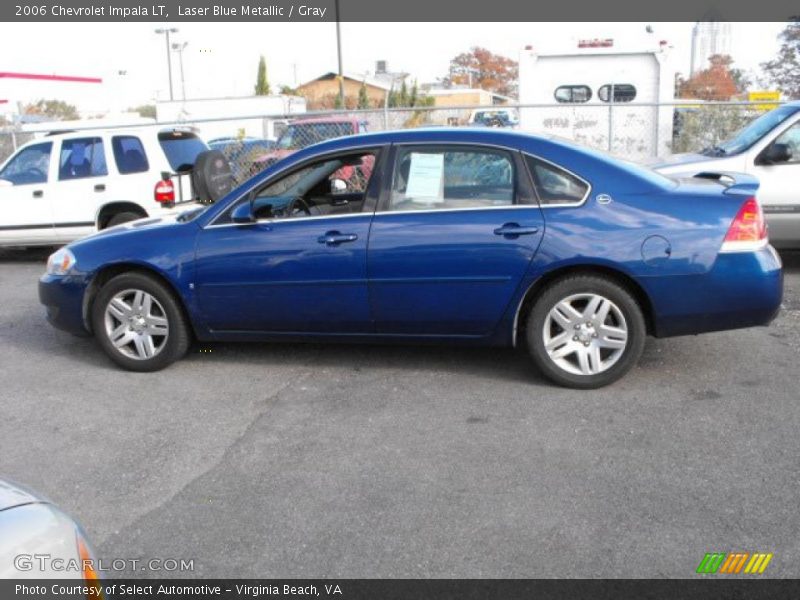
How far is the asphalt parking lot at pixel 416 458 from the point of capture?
3434 mm

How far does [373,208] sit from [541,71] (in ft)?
35.0

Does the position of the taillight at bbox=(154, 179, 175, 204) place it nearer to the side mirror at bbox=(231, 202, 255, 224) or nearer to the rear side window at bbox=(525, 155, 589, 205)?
the side mirror at bbox=(231, 202, 255, 224)

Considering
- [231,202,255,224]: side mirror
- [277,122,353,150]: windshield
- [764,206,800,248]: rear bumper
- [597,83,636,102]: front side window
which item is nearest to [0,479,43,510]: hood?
[231,202,255,224]: side mirror

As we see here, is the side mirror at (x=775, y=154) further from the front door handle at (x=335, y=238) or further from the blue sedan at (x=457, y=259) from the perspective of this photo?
the front door handle at (x=335, y=238)

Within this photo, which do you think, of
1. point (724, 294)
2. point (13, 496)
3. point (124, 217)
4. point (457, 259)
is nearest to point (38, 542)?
point (13, 496)

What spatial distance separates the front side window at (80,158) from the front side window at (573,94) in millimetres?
8397

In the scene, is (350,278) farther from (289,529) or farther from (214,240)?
(289,529)

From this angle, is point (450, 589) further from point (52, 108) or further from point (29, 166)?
point (52, 108)

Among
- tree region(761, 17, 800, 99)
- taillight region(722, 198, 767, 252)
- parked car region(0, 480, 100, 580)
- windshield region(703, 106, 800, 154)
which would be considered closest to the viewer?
parked car region(0, 480, 100, 580)

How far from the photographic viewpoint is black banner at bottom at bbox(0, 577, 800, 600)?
309cm

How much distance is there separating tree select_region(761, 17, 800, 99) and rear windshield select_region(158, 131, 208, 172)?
971 inches

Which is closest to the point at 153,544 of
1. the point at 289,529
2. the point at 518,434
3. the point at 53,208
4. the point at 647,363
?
the point at 289,529

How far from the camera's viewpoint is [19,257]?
1171cm

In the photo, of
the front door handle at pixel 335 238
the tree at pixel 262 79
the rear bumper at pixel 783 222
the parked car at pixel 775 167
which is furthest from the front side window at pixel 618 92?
the tree at pixel 262 79
